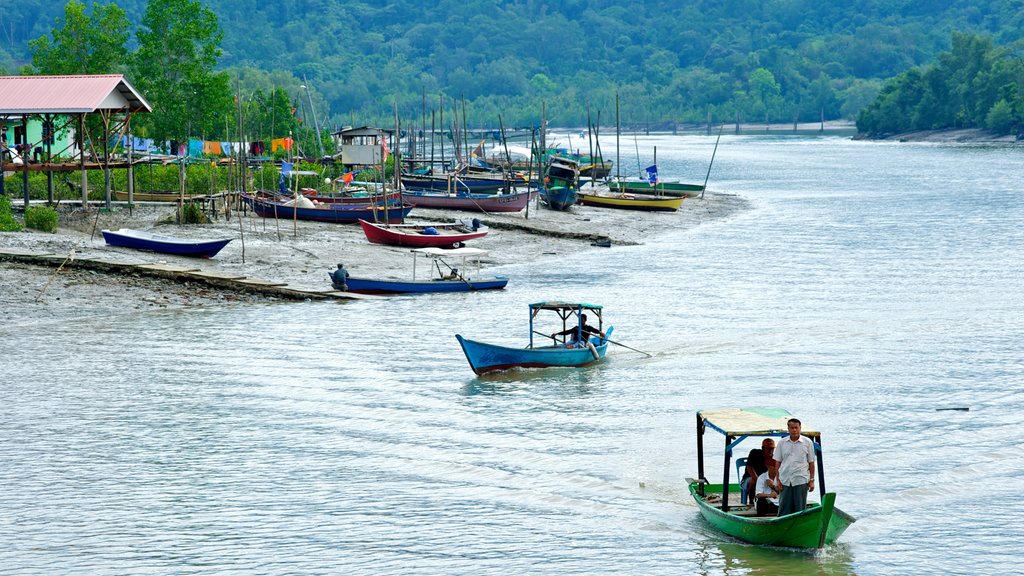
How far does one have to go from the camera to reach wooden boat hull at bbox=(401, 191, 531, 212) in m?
70.1

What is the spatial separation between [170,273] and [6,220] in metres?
9.87

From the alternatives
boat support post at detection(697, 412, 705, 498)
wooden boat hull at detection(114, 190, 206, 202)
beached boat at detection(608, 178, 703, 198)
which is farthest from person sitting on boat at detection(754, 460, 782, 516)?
beached boat at detection(608, 178, 703, 198)

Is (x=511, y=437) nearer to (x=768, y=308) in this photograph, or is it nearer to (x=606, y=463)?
(x=606, y=463)

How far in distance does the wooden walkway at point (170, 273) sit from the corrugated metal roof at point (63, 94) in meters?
10.6

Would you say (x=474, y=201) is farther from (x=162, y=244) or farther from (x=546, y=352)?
(x=546, y=352)

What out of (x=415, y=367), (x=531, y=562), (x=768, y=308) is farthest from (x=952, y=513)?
(x=768, y=308)

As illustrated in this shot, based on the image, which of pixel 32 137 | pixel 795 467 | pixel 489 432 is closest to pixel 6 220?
pixel 32 137

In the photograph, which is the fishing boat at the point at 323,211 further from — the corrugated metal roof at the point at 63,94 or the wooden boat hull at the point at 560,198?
the wooden boat hull at the point at 560,198

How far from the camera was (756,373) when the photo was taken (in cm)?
3003

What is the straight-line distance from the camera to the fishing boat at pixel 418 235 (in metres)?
53.5

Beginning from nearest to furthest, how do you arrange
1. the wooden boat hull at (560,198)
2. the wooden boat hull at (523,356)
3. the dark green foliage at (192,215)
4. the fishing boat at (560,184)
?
the wooden boat hull at (523,356), the dark green foliage at (192,215), the wooden boat hull at (560,198), the fishing boat at (560,184)

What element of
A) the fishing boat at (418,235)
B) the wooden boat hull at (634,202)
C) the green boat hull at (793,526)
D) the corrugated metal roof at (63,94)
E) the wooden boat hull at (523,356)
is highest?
the corrugated metal roof at (63,94)

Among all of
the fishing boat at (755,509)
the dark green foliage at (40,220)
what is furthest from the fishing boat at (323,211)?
the fishing boat at (755,509)

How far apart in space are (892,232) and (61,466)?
5513 cm
